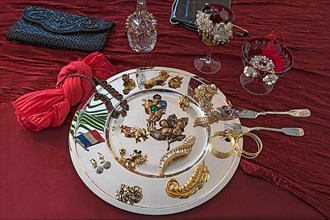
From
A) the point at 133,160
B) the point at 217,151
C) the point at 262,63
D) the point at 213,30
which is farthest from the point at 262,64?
the point at 133,160

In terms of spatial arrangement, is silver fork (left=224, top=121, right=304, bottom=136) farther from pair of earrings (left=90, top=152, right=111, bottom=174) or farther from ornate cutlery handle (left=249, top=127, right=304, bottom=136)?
pair of earrings (left=90, top=152, right=111, bottom=174)

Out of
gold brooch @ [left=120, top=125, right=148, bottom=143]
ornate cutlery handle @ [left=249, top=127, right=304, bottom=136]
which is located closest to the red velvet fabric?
ornate cutlery handle @ [left=249, top=127, right=304, bottom=136]

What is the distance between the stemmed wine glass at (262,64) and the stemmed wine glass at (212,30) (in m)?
0.07

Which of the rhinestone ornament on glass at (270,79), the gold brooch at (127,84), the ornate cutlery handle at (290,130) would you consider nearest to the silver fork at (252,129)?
Answer: the ornate cutlery handle at (290,130)

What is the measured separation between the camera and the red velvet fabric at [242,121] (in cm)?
79

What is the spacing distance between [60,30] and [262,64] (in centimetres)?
46

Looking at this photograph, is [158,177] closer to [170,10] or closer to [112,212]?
[112,212]

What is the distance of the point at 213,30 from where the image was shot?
0.93 meters

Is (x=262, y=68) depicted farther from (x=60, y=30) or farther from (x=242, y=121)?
(x=60, y=30)

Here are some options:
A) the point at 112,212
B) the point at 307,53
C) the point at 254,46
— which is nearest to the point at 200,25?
the point at 254,46

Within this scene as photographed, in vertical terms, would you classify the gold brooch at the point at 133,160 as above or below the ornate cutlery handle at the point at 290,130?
below

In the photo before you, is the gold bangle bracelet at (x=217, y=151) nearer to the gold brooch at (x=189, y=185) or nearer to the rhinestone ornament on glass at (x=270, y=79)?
the gold brooch at (x=189, y=185)

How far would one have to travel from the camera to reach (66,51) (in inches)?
39.5

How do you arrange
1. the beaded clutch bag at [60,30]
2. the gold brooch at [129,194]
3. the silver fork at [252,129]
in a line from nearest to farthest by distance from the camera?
1. the gold brooch at [129,194]
2. the silver fork at [252,129]
3. the beaded clutch bag at [60,30]
